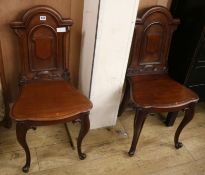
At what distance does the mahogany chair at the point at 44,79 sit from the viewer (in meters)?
1.52

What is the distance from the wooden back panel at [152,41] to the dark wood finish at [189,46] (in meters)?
0.10

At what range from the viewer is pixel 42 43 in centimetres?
171

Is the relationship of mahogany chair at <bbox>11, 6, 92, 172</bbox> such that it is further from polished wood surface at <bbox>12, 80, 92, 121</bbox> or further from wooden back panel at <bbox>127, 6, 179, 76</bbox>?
wooden back panel at <bbox>127, 6, 179, 76</bbox>

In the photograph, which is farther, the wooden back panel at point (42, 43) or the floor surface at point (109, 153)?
the floor surface at point (109, 153)

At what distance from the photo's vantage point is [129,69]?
197cm

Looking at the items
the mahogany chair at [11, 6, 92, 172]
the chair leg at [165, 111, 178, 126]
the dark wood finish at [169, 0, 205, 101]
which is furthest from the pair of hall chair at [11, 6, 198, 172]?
the chair leg at [165, 111, 178, 126]

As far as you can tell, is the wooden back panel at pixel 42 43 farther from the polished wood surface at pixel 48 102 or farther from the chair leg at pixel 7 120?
the chair leg at pixel 7 120

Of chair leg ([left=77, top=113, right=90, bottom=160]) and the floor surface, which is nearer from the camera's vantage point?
chair leg ([left=77, top=113, right=90, bottom=160])

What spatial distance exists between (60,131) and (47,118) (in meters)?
0.63

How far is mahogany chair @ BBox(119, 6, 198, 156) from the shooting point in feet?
5.74

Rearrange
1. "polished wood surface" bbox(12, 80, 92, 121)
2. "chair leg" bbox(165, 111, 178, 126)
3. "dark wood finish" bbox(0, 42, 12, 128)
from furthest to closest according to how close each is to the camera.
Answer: "chair leg" bbox(165, 111, 178, 126), "dark wood finish" bbox(0, 42, 12, 128), "polished wood surface" bbox(12, 80, 92, 121)

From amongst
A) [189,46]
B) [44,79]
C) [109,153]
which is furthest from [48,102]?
[189,46]

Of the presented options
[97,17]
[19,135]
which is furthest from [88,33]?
[19,135]

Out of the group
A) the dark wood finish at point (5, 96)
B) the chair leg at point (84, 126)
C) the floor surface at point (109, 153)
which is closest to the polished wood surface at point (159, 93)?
the chair leg at point (84, 126)
